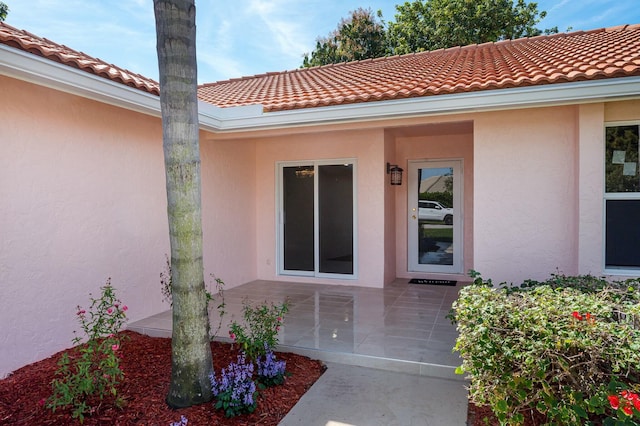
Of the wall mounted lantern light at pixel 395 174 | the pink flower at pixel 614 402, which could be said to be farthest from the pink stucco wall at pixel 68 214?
the pink flower at pixel 614 402

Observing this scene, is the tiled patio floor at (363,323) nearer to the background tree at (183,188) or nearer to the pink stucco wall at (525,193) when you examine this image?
the pink stucco wall at (525,193)

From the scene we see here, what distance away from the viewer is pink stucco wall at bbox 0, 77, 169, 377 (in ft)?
16.3

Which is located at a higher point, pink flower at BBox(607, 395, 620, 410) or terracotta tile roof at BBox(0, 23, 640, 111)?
terracotta tile roof at BBox(0, 23, 640, 111)

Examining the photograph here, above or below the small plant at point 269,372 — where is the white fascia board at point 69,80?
above

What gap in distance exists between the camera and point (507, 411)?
3363mm

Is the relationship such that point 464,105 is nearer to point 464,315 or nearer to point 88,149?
point 464,315

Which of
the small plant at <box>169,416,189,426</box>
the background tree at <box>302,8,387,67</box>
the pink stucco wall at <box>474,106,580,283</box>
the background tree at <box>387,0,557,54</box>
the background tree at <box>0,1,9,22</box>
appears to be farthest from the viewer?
the background tree at <box>302,8,387,67</box>

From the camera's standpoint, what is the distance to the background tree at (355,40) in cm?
2320

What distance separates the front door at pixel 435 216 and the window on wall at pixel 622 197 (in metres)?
3.89

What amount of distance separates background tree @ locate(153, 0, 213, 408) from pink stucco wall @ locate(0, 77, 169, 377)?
103 inches

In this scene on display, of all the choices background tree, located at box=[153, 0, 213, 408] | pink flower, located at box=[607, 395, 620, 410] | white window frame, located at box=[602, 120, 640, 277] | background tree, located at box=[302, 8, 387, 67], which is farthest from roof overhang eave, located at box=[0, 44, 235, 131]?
background tree, located at box=[302, 8, 387, 67]

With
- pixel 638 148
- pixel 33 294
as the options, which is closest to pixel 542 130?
pixel 638 148

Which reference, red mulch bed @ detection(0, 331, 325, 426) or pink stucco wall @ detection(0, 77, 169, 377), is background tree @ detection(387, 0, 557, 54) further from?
red mulch bed @ detection(0, 331, 325, 426)

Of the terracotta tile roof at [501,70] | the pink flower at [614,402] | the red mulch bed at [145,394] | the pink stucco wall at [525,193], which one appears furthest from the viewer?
the pink stucco wall at [525,193]
